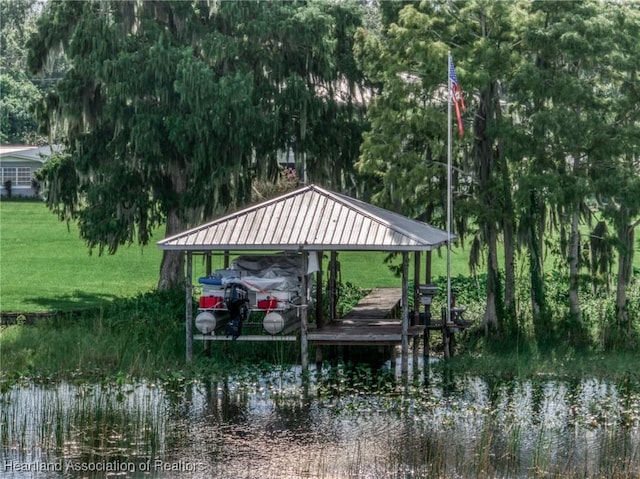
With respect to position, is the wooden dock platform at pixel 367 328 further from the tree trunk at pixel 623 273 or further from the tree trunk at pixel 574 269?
the tree trunk at pixel 623 273

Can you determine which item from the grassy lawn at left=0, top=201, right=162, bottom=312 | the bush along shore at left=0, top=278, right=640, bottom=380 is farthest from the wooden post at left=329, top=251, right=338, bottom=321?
the grassy lawn at left=0, top=201, right=162, bottom=312

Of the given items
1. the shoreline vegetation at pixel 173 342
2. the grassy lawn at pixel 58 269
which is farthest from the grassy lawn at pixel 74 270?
the shoreline vegetation at pixel 173 342

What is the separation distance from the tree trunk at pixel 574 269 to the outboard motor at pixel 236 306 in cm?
756

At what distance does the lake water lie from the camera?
16.1m

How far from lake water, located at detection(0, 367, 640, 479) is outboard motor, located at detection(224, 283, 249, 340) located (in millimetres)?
1003

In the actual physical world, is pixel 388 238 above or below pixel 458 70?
below

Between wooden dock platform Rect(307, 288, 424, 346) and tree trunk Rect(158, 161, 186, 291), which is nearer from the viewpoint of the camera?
wooden dock platform Rect(307, 288, 424, 346)

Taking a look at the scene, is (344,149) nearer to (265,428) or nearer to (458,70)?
(458,70)

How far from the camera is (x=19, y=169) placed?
2542 inches

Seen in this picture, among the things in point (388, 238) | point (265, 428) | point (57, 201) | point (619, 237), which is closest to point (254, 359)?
point (388, 238)

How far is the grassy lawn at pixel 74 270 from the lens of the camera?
33844mm

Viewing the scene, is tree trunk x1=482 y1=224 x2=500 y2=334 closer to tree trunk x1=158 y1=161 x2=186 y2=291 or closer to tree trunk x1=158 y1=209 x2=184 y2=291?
tree trunk x1=158 y1=161 x2=186 y2=291

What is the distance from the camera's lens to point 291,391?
21.7 metres

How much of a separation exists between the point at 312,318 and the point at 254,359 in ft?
10.1
